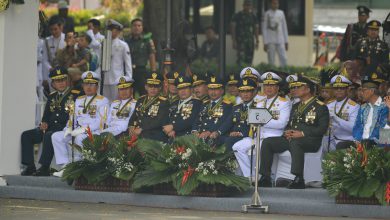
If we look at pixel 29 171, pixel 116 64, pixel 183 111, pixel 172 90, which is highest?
pixel 116 64

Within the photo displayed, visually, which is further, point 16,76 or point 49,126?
point 49,126

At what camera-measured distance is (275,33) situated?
31.4 metres

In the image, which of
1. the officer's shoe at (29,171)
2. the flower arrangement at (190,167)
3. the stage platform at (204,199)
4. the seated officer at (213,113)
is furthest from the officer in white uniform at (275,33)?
the flower arrangement at (190,167)

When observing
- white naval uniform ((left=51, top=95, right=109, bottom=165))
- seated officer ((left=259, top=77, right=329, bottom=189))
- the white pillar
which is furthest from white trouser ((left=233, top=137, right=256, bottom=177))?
the white pillar

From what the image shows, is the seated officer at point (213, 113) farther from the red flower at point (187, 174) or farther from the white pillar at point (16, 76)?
the white pillar at point (16, 76)

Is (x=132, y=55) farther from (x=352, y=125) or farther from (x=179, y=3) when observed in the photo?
(x=352, y=125)

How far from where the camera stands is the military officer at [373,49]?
22.8 meters

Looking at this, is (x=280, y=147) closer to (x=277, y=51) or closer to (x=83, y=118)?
(x=83, y=118)

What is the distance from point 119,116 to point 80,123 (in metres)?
0.64

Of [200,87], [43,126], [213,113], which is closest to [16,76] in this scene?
[43,126]

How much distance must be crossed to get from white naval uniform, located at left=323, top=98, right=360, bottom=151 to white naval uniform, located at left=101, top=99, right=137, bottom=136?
124 inches

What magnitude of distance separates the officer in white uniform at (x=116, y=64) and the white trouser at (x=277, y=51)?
7.67 metres

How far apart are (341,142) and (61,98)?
15.3 feet

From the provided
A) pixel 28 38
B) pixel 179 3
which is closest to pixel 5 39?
pixel 28 38
